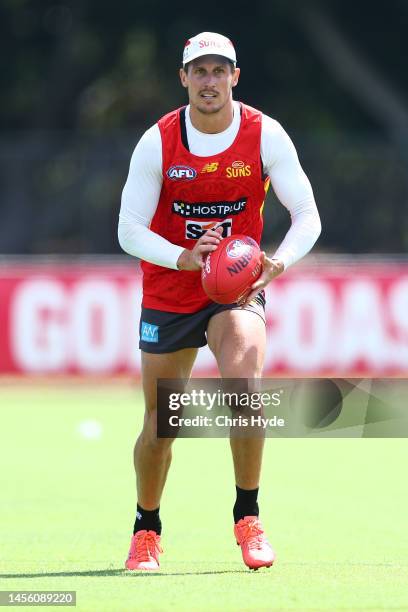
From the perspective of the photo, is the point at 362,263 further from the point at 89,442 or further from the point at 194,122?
the point at 194,122

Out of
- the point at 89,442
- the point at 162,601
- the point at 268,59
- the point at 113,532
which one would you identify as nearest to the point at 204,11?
the point at 268,59

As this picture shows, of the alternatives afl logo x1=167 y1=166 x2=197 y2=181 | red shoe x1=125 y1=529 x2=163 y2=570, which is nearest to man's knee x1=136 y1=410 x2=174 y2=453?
red shoe x1=125 y1=529 x2=163 y2=570

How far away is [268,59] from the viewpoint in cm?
Answer: 3372

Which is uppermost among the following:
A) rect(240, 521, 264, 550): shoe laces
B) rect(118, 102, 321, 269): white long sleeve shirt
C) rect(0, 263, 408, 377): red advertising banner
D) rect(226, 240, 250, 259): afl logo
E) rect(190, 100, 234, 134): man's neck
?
rect(190, 100, 234, 134): man's neck

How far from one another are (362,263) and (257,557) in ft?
39.3

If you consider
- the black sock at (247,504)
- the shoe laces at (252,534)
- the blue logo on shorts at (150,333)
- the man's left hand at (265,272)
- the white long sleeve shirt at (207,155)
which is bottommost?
the shoe laces at (252,534)

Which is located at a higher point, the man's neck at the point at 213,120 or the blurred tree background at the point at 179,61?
the man's neck at the point at 213,120

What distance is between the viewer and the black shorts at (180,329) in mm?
7672

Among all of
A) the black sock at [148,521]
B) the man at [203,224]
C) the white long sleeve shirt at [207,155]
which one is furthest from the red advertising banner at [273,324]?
the white long sleeve shirt at [207,155]

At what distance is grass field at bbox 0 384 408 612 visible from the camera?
21.9 ft

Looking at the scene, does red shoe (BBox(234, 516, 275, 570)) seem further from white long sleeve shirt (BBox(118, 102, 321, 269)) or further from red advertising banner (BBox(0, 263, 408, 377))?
red advertising banner (BBox(0, 263, 408, 377))

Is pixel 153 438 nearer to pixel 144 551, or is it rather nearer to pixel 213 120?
pixel 144 551

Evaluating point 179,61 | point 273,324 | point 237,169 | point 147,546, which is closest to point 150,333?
point 237,169

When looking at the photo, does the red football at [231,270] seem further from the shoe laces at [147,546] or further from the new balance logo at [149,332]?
the shoe laces at [147,546]
